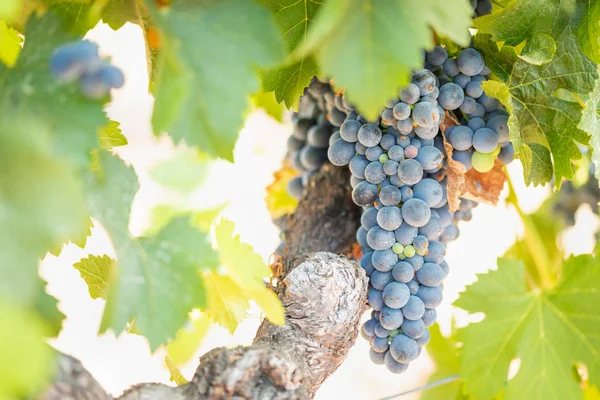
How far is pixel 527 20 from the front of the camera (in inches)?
29.9

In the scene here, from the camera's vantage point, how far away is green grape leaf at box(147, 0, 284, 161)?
1.67 ft

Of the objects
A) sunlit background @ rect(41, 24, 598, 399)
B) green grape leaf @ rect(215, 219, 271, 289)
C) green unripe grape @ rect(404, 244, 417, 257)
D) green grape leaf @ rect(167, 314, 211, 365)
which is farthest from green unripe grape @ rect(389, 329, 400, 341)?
sunlit background @ rect(41, 24, 598, 399)

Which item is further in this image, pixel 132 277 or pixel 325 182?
pixel 325 182

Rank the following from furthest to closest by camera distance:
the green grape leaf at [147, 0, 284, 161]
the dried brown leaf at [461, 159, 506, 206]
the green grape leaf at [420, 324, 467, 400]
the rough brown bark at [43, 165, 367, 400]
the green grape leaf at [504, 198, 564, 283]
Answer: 1. the green grape leaf at [504, 198, 564, 283]
2. the green grape leaf at [420, 324, 467, 400]
3. the dried brown leaf at [461, 159, 506, 206]
4. the rough brown bark at [43, 165, 367, 400]
5. the green grape leaf at [147, 0, 284, 161]

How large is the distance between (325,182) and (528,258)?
1.67 ft

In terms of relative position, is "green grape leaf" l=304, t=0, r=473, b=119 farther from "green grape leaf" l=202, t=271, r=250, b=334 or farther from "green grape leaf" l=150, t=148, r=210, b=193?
"green grape leaf" l=150, t=148, r=210, b=193

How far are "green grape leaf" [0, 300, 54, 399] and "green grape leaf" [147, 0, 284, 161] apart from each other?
0.64ft

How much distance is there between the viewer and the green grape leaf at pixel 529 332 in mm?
771

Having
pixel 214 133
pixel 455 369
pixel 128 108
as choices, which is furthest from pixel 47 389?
pixel 128 108

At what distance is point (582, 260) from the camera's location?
805 millimetres

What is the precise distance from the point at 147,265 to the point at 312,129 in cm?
46

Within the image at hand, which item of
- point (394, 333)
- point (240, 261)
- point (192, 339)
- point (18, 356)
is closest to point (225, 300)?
point (240, 261)

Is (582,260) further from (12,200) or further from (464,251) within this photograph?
(464,251)

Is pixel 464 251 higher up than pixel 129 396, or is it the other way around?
pixel 129 396
